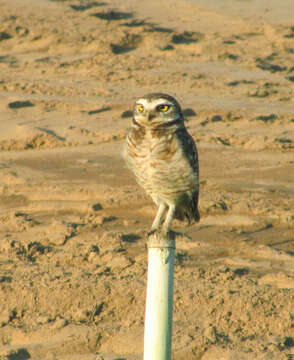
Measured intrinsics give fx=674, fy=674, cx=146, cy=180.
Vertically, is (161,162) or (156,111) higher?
(156,111)

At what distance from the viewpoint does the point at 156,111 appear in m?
3.62

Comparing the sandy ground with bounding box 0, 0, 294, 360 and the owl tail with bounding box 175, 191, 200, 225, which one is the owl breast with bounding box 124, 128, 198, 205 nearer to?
the owl tail with bounding box 175, 191, 200, 225

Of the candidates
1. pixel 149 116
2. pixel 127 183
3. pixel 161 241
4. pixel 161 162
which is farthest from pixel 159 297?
pixel 127 183

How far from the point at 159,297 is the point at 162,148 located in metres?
1.00

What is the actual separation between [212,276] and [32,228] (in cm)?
195

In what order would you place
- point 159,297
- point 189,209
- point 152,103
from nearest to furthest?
point 159,297 < point 152,103 < point 189,209

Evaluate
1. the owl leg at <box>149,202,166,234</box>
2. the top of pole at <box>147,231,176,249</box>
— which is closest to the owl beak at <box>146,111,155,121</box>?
the owl leg at <box>149,202,166,234</box>

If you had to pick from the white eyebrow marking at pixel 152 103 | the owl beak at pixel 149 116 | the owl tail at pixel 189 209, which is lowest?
the owl tail at pixel 189 209

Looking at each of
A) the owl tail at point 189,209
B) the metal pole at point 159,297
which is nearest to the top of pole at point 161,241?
the metal pole at point 159,297

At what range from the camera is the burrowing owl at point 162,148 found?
364 centimetres

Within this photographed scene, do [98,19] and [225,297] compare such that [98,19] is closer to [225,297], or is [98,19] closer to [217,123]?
[217,123]

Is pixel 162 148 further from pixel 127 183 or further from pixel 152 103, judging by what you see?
pixel 127 183

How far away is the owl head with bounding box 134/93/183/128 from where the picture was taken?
11.9ft

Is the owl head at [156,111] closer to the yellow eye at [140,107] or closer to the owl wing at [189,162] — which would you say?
the yellow eye at [140,107]
